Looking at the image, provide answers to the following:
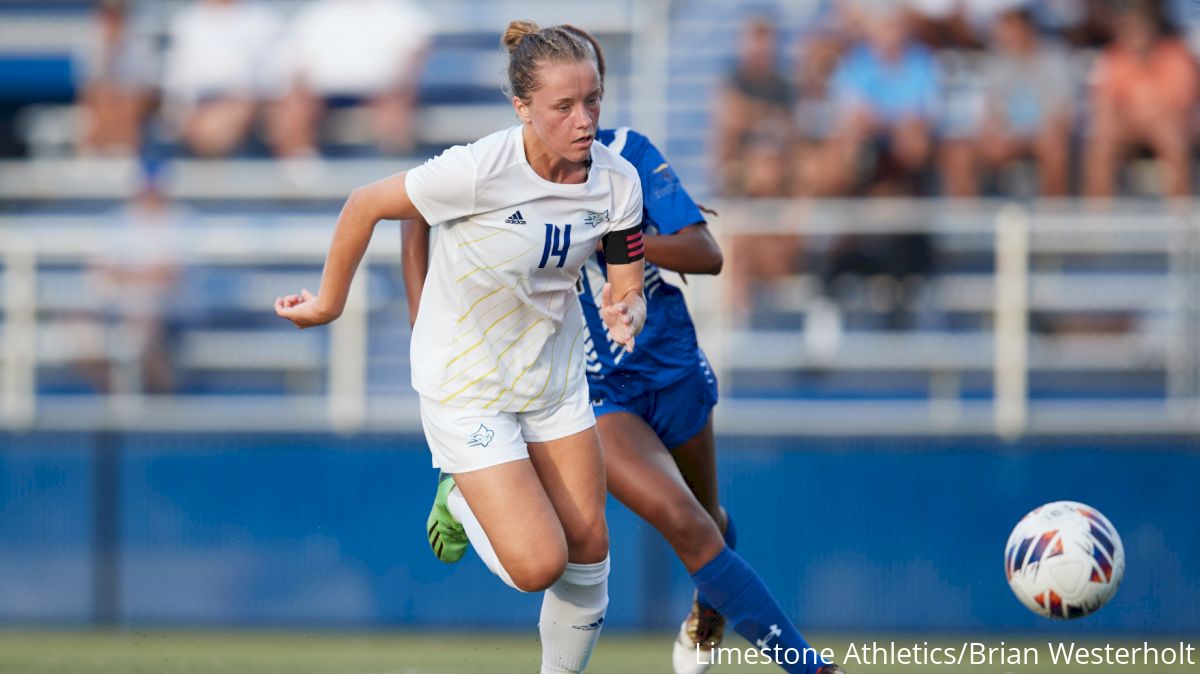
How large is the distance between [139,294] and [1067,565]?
22.4ft

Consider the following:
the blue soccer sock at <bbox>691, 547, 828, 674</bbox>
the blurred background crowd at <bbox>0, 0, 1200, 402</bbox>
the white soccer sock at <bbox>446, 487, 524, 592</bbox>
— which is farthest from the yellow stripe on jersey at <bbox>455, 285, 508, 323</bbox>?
the blurred background crowd at <bbox>0, 0, 1200, 402</bbox>

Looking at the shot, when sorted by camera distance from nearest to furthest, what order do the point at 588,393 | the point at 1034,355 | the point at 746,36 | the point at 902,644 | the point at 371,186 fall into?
the point at 371,186, the point at 588,393, the point at 902,644, the point at 1034,355, the point at 746,36

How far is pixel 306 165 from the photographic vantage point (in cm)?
1234

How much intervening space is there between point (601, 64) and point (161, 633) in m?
5.61

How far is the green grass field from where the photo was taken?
7.80 m

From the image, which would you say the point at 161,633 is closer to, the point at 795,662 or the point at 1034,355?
the point at 795,662

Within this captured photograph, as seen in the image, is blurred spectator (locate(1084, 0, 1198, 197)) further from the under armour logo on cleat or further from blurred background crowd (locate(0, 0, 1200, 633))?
the under armour logo on cleat

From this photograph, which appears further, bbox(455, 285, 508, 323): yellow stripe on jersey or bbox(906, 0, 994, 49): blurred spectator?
bbox(906, 0, 994, 49): blurred spectator

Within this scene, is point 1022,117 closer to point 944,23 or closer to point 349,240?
point 944,23

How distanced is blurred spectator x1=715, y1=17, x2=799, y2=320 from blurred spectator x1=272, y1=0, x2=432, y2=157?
8.55 feet

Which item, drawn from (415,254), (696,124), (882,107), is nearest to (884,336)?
(882,107)

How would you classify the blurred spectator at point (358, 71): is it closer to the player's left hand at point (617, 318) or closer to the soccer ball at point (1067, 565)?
the soccer ball at point (1067, 565)

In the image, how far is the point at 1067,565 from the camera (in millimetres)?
6109

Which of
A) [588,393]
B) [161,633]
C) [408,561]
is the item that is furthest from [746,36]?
[588,393]
